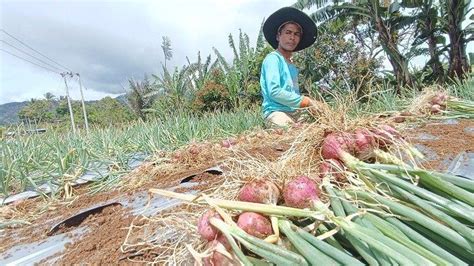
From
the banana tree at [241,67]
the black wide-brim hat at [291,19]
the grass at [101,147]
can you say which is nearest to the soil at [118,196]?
the grass at [101,147]

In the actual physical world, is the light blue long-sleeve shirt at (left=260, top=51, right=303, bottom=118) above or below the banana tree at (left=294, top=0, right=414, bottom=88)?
below

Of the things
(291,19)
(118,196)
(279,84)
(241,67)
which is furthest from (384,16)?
(118,196)

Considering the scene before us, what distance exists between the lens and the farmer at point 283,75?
2.90m

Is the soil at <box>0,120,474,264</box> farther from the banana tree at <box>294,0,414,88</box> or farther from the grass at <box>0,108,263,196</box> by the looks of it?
the banana tree at <box>294,0,414,88</box>

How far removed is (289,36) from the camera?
3.15 meters

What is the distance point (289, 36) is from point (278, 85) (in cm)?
53

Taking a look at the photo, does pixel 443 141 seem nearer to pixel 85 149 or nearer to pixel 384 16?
pixel 85 149

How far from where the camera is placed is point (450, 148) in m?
1.49

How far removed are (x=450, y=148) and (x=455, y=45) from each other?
810cm

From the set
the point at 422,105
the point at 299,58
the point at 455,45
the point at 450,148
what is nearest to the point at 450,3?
the point at 455,45

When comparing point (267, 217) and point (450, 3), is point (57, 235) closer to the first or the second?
point (267, 217)

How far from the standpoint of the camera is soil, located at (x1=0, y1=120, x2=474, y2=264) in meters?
1.03

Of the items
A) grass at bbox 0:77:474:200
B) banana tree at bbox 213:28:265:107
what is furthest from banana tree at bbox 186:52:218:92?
grass at bbox 0:77:474:200

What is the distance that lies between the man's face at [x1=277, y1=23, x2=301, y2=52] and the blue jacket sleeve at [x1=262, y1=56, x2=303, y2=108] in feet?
0.77
